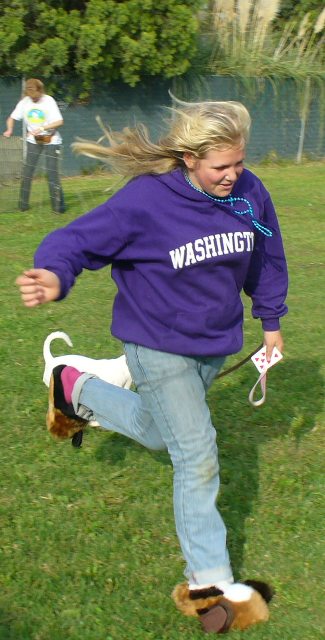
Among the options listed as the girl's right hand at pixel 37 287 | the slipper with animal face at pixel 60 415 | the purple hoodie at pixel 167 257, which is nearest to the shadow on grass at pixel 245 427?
the slipper with animal face at pixel 60 415

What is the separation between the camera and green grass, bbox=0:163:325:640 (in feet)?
10.6

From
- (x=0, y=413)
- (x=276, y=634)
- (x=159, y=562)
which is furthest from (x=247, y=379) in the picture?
(x=276, y=634)

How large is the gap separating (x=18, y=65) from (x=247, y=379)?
1217 centimetres

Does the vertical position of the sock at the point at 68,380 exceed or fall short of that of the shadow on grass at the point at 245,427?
it exceeds it

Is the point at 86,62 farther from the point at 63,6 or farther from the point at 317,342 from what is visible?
the point at 317,342

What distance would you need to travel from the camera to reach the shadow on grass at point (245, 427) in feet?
13.3

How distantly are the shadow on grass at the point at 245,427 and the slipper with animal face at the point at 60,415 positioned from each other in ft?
1.11

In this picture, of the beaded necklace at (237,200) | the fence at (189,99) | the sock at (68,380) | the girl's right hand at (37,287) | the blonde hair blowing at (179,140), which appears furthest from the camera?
the fence at (189,99)

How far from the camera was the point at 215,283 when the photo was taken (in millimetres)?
3262

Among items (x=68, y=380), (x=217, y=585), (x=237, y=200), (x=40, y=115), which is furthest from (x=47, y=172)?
(x=217, y=585)

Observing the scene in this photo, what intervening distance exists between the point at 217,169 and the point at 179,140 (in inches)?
6.9

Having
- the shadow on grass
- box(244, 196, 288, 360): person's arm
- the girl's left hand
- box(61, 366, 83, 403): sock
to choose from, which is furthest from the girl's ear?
the shadow on grass

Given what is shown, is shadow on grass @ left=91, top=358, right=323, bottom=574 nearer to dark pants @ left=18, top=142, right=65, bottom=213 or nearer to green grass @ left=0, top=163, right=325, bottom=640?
green grass @ left=0, top=163, right=325, bottom=640

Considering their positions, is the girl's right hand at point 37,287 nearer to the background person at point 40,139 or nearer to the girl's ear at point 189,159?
the girl's ear at point 189,159
